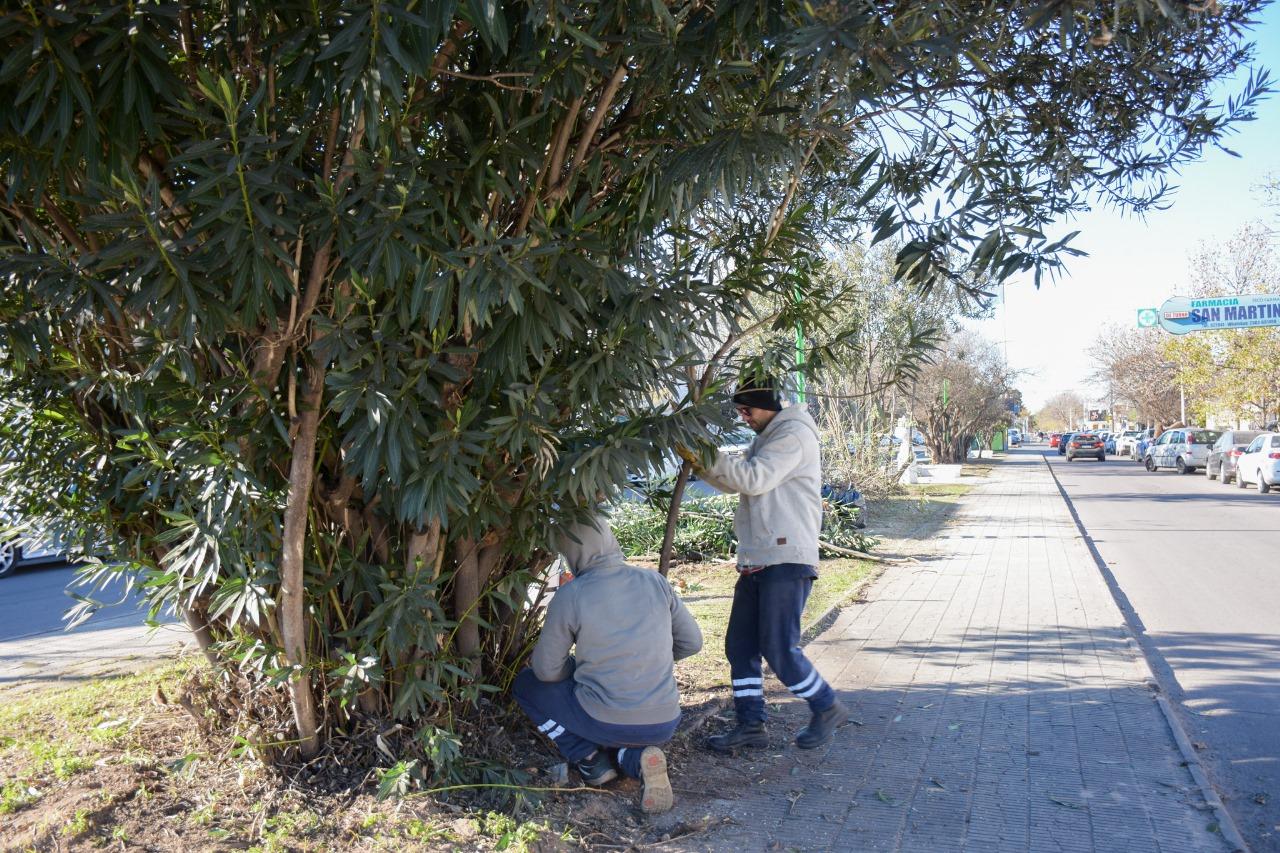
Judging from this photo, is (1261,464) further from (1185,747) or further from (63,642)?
(63,642)

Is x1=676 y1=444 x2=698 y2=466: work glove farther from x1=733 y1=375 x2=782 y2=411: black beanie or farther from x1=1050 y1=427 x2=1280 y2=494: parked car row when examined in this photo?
x1=1050 y1=427 x2=1280 y2=494: parked car row

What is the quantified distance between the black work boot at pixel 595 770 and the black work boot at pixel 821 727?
3.76 feet

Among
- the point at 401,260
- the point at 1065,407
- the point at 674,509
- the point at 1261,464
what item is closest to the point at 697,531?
the point at 674,509

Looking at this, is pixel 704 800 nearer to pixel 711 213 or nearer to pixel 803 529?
pixel 803 529

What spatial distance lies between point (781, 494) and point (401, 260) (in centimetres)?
260

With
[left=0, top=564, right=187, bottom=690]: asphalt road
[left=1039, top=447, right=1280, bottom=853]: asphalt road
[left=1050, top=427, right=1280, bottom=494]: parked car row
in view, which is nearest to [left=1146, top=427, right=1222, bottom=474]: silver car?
[left=1050, top=427, right=1280, bottom=494]: parked car row

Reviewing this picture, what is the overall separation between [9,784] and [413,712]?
184 centimetres

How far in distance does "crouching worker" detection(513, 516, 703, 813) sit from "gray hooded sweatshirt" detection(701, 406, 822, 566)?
80cm

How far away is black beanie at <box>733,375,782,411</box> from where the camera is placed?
201 inches

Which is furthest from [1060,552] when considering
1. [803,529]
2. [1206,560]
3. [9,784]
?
[9,784]

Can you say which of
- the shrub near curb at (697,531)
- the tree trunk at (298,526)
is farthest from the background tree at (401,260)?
the shrub near curb at (697,531)

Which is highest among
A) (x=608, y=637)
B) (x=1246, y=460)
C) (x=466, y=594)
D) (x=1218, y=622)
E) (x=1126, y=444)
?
(x=466, y=594)

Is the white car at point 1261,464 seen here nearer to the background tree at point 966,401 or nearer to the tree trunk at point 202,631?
the background tree at point 966,401

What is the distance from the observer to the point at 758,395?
5145 mm
